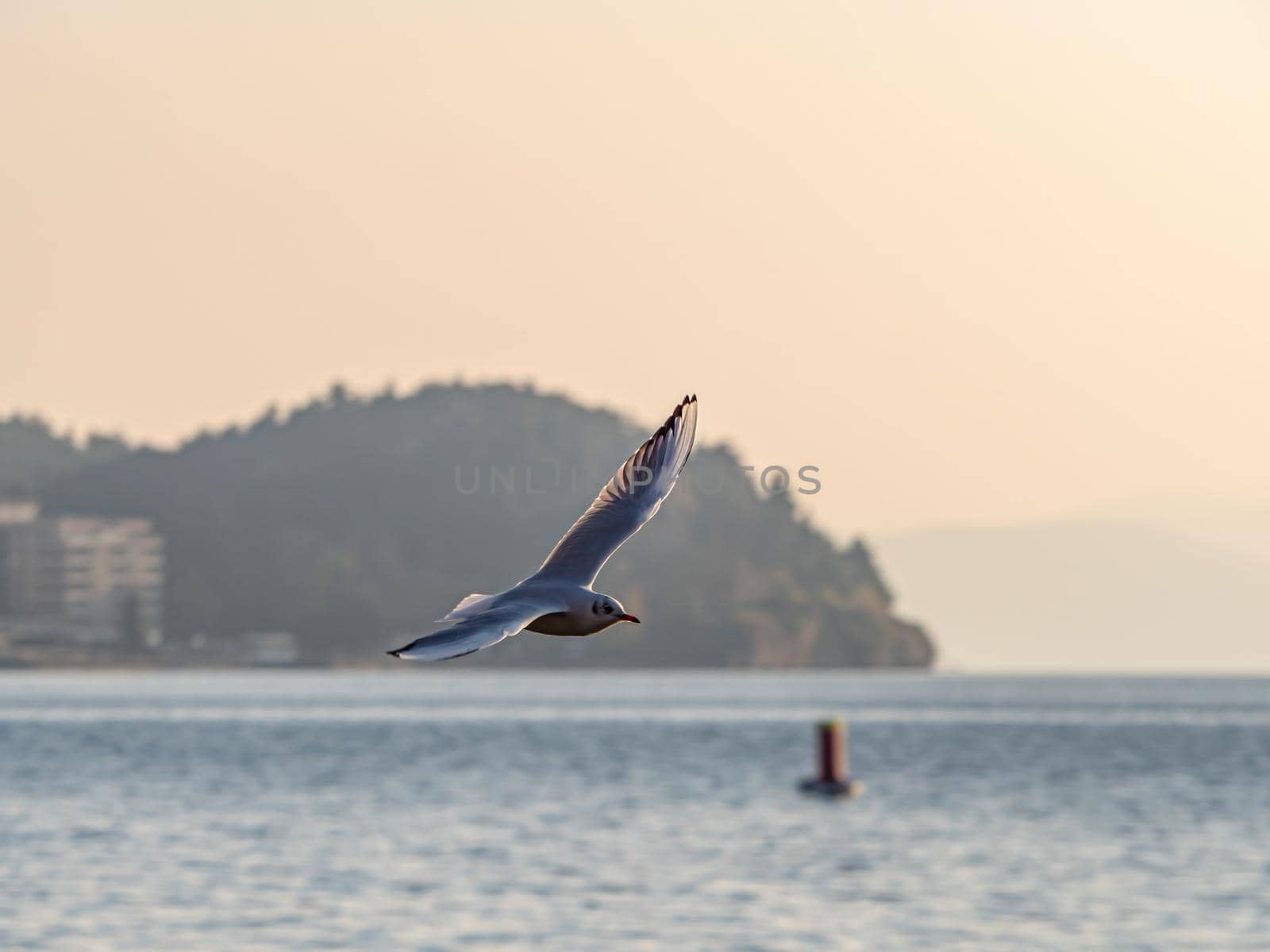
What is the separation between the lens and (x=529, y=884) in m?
91.8

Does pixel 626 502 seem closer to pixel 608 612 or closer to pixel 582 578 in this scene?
pixel 582 578

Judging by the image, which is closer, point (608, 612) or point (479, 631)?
point (479, 631)

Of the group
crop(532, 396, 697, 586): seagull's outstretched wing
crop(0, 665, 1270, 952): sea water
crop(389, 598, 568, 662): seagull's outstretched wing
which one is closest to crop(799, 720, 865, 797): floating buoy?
crop(0, 665, 1270, 952): sea water

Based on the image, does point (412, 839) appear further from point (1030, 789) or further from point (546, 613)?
point (546, 613)

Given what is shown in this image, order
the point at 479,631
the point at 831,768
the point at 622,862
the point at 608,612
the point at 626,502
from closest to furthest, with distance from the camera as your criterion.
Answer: the point at 479,631, the point at 608,612, the point at 626,502, the point at 622,862, the point at 831,768

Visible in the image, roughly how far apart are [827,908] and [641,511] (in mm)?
65611

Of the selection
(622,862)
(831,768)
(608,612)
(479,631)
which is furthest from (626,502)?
(831,768)

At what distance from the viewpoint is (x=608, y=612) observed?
19375mm

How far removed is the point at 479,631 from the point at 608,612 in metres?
1.65

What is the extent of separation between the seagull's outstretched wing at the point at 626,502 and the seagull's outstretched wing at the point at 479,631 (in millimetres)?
1260

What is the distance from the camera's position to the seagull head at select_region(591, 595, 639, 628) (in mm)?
19312

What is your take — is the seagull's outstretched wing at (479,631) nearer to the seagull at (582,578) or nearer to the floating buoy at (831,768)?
the seagull at (582,578)

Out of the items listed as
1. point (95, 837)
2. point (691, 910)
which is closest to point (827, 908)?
point (691, 910)

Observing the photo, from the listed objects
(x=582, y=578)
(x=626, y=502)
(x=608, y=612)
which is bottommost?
(x=608, y=612)
